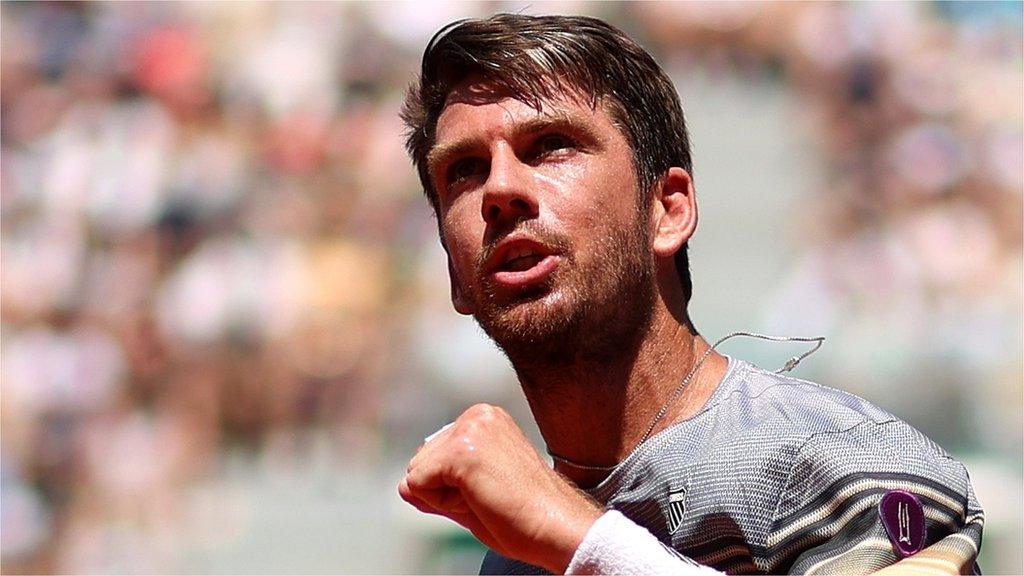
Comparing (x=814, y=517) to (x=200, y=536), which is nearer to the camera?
(x=814, y=517)

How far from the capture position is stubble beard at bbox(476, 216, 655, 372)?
7.01ft

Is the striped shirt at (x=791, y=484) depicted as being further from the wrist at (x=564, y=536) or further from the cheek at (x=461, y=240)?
the cheek at (x=461, y=240)

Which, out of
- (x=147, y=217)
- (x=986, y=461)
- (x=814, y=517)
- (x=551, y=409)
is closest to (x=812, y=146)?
(x=986, y=461)

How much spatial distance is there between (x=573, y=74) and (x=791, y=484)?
0.88 meters

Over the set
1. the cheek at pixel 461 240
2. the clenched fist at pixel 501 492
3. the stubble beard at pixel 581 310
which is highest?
the cheek at pixel 461 240

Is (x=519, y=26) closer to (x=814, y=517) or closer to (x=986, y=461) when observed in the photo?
(x=814, y=517)

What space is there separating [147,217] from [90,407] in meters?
0.92

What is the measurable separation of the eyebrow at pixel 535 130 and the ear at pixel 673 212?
0.18 meters

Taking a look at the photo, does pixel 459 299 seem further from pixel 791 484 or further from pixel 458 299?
pixel 791 484

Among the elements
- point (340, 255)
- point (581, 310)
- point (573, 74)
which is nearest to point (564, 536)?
point (581, 310)

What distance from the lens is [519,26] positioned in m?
2.41

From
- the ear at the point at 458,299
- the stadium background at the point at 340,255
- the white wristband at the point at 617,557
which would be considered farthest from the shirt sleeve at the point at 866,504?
the stadium background at the point at 340,255

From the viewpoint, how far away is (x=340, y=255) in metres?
6.25

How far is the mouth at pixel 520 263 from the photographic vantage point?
2135mm
